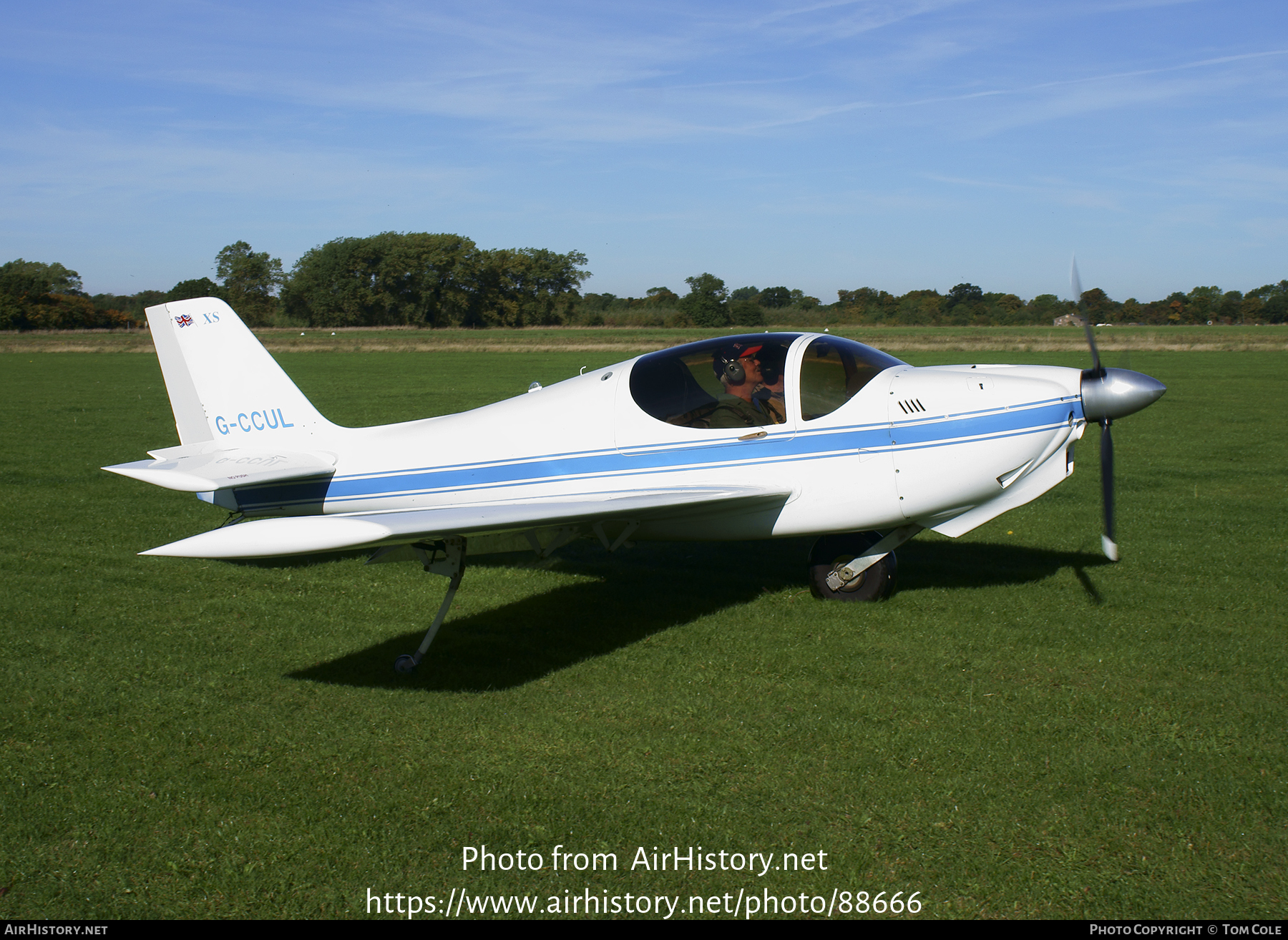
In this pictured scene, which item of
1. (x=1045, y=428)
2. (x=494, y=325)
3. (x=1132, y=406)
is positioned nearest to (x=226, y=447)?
(x=1045, y=428)

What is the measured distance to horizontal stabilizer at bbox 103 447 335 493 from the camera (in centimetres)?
670

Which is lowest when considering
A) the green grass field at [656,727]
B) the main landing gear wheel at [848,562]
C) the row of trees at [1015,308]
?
the green grass field at [656,727]

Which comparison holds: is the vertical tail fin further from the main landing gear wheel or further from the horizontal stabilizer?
the main landing gear wheel

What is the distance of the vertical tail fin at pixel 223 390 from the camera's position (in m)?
7.50

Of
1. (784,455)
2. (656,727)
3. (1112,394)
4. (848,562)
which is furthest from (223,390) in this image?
(1112,394)

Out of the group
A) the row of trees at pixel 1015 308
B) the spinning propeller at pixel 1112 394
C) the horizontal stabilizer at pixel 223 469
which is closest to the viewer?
the spinning propeller at pixel 1112 394

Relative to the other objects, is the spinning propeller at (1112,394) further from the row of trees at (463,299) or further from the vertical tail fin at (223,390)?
the row of trees at (463,299)

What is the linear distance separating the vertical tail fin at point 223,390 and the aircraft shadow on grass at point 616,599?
1.92m

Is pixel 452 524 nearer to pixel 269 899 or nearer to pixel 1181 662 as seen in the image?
pixel 269 899

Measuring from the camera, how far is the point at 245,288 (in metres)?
108

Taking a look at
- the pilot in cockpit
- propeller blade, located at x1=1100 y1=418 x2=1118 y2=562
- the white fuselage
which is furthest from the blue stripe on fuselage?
propeller blade, located at x1=1100 y1=418 x2=1118 y2=562

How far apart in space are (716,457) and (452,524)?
81.5 inches

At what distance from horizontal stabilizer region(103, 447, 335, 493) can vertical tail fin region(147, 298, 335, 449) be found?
0.50 feet

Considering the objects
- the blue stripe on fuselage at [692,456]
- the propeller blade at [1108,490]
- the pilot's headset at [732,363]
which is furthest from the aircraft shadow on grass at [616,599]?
the pilot's headset at [732,363]
